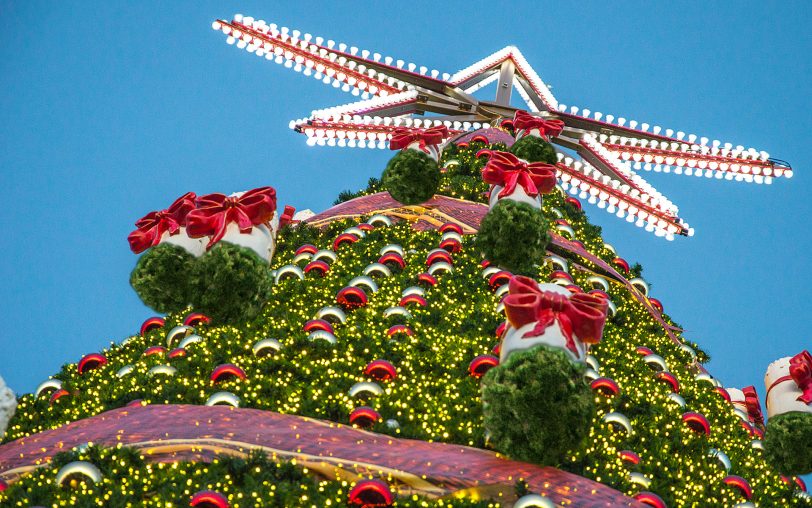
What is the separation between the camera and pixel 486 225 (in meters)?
9.60

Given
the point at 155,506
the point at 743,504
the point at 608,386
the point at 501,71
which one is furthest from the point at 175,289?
the point at 501,71

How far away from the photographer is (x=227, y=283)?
8.08 meters

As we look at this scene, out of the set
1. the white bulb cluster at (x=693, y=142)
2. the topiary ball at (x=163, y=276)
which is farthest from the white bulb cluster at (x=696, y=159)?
the topiary ball at (x=163, y=276)

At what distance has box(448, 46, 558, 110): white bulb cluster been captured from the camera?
15959 mm

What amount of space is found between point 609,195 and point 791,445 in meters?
4.64

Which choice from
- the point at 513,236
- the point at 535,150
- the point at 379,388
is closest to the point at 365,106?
the point at 535,150

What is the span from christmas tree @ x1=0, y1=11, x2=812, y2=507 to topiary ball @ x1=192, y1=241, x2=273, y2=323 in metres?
0.02

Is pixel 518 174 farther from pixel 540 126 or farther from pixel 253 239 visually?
pixel 540 126

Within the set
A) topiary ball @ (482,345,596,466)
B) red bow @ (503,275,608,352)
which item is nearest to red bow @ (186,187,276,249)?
red bow @ (503,275,608,352)

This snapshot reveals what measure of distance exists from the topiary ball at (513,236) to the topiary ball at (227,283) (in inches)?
90.2

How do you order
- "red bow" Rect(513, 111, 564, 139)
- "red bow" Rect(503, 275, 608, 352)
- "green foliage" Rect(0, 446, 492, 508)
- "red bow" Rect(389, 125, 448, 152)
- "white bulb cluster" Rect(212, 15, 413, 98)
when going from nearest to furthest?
"green foliage" Rect(0, 446, 492, 508) → "red bow" Rect(503, 275, 608, 352) → "red bow" Rect(389, 125, 448, 152) → "red bow" Rect(513, 111, 564, 139) → "white bulb cluster" Rect(212, 15, 413, 98)

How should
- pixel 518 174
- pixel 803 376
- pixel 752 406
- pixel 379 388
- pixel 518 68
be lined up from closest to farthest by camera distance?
pixel 379 388 → pixel 803 376 → pixel 518 174 → pixel 752 406 → pixel 518 68

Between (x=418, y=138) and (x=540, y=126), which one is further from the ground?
(x=540, y=126)

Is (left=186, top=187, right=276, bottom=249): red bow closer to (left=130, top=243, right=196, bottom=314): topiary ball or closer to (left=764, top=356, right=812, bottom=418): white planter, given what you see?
(left=130, top=243, right=196, bottom=314): topiary ball
